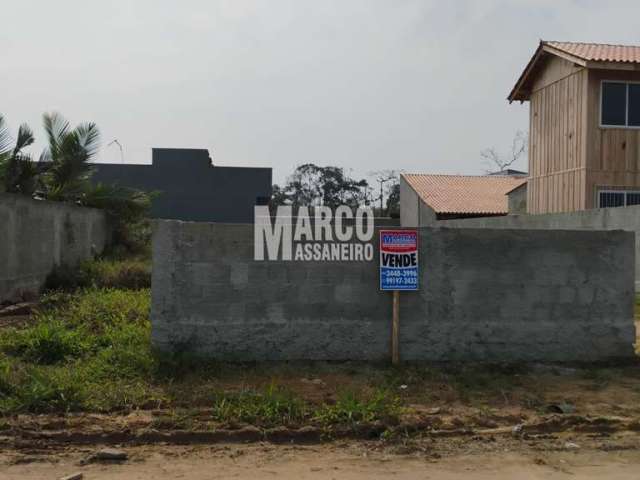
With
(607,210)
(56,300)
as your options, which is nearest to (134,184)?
(56,300)

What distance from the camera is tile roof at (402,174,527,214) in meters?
24.9

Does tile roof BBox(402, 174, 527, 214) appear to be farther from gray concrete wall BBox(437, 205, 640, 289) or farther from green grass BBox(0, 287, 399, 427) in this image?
green grass BBox(0, 287, 399, 427)

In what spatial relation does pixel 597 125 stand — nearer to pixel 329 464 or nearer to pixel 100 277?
pixel 100 277

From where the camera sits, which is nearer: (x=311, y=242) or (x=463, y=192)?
(x=311, y=242)

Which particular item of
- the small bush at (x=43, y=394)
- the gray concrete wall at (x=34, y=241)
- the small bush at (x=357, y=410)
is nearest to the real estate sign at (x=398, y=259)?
the small bush at (x=357, y=410)

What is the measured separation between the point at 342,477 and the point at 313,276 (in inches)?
100

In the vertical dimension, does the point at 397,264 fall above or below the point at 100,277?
above

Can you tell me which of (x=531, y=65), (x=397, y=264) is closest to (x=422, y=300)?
(x=397, y=264)

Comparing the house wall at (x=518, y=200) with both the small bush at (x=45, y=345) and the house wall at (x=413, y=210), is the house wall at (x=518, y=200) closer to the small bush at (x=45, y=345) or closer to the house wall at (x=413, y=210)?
the house wall at (x=413, y=210)

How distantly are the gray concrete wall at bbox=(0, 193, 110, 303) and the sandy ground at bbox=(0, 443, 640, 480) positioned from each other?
20.8ft

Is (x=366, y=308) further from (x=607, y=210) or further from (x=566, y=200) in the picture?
(x=566, y=200)

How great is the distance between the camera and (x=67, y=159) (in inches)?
567

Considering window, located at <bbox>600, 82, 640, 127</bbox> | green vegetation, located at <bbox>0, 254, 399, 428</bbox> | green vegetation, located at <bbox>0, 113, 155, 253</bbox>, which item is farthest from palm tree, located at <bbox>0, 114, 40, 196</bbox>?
window, located at <bbox>600, 82, 640, 127</bbox>

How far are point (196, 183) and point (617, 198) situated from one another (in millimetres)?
22355
